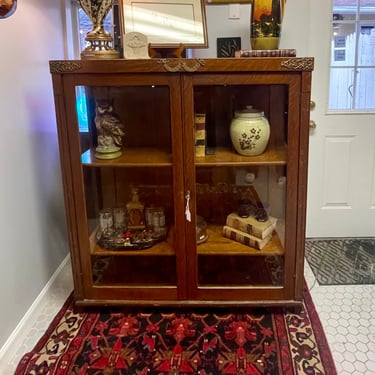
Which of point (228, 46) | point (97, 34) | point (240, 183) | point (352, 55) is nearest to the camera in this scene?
point (97, 34)

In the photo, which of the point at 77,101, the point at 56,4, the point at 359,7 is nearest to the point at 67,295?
the point at 77,101

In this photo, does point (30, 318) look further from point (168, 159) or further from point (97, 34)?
point (97, 34)

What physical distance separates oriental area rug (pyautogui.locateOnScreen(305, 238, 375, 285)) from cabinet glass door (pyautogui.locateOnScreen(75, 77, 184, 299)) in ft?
3.07

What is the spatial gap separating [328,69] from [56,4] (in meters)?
1.63

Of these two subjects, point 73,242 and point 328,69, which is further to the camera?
point 328,69

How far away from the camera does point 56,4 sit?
227cm

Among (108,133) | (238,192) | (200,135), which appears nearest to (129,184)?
(108,133)

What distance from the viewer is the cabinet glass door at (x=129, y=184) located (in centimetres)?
180

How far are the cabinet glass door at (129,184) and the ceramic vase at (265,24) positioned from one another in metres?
0.51

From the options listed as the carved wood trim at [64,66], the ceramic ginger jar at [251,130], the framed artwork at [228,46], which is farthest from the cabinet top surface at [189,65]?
the framed artwork at [228,46]

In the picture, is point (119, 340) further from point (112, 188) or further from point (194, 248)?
point (112, 188)

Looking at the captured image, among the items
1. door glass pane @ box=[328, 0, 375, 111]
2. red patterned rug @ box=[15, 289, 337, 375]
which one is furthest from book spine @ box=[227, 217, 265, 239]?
door glass pane @ box=[328, 0, 375, 111]

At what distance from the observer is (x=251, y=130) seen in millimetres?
1813

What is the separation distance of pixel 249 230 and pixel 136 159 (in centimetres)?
63
